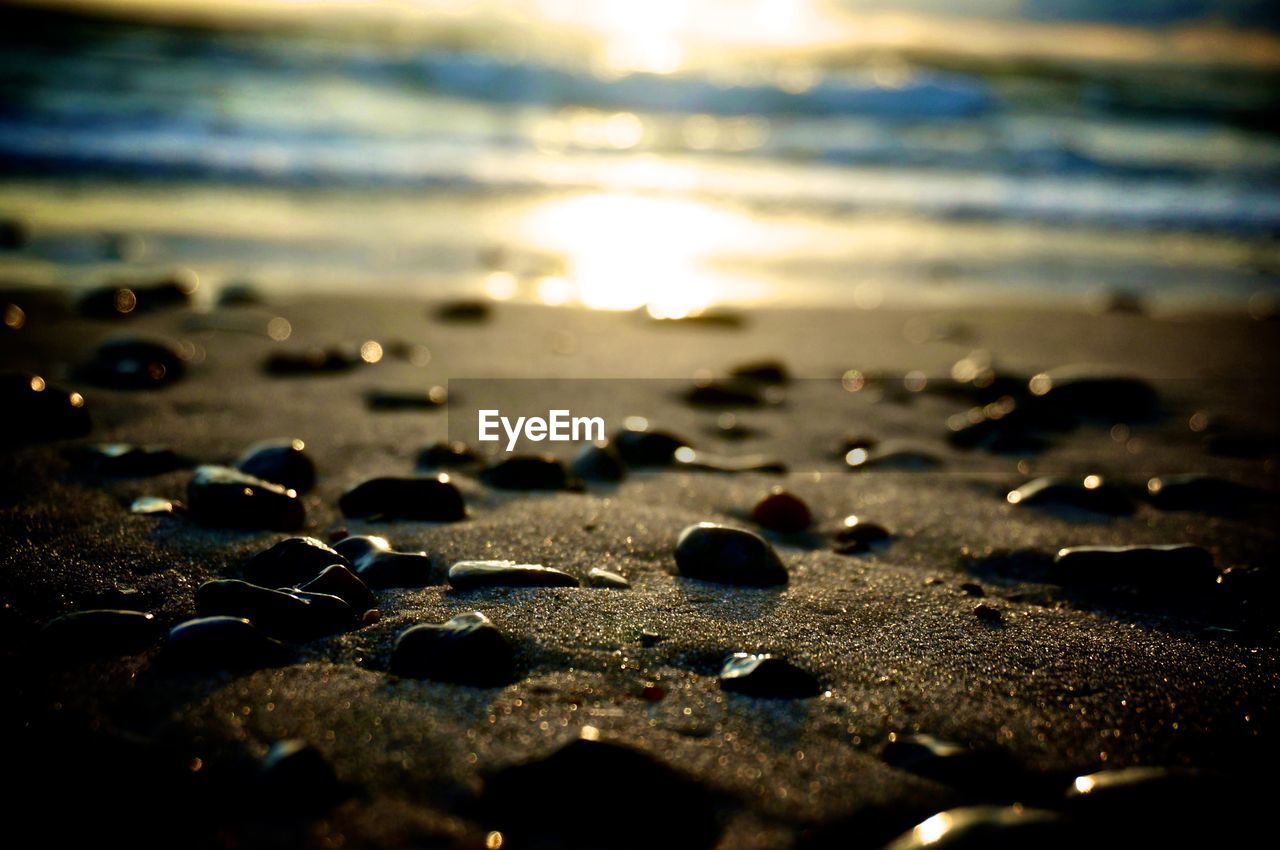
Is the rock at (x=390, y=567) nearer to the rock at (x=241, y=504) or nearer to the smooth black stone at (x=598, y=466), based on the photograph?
the rock at (x=241, y=504)

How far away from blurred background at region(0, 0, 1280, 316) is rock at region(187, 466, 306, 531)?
10.3ft

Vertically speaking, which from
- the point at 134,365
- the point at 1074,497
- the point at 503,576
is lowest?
the point at 1074,497

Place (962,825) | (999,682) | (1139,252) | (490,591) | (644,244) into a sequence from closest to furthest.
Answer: (962,825) < (999,682) < (490,591) < (644,244) < (1139,252)

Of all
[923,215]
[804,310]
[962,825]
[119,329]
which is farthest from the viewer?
[923,215]

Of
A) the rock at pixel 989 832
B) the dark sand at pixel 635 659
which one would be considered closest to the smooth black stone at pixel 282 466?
the dark sand at pixel 635 659

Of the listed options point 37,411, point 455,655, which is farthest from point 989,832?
point 37,411

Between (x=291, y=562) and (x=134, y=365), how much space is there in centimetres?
181

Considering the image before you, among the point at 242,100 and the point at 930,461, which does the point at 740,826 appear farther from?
the point at 242,100

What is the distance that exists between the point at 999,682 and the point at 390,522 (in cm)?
128

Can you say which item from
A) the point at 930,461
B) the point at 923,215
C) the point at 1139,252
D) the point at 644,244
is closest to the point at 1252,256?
the point at 1139,252

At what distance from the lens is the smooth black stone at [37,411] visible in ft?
8.63

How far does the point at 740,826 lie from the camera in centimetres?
125

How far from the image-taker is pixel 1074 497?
2.61 metres

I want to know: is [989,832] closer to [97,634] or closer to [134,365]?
[97,634]
